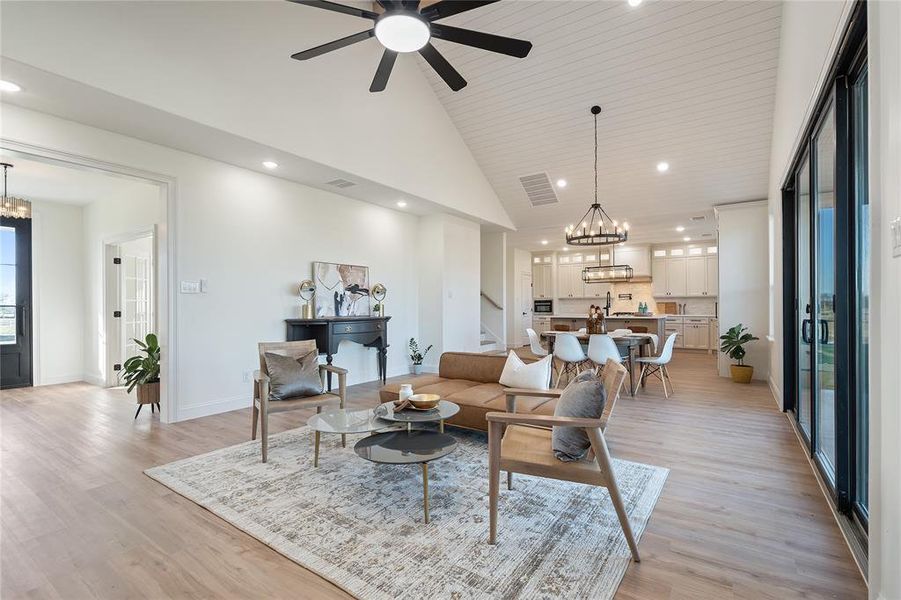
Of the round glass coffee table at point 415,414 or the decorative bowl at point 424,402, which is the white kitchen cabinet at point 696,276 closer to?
the round glass coffee table at point 415,414

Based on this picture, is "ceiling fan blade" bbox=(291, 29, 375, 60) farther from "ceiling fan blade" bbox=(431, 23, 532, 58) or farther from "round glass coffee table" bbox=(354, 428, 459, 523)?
"round glass coffee table" bbox=(354, 428, 459, 523)

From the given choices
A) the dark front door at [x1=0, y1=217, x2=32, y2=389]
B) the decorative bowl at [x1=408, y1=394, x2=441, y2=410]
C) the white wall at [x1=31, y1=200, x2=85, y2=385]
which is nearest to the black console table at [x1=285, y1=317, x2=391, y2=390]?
the decorative bowl at [x1=408, y1=394, x2=441, y2=410]

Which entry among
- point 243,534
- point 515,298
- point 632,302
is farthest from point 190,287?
point 632,302

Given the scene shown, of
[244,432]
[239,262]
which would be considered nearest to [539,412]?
[244,432]

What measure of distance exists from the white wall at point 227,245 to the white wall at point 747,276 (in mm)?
5676

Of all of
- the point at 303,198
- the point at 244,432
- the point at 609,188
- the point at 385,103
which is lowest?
the point at 244,432

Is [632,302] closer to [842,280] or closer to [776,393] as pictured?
[776,393]

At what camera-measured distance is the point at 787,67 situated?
12.5 feet

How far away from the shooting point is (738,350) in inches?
241

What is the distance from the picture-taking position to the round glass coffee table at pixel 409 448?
2.25m

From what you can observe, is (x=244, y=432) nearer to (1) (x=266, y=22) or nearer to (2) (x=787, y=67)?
(1) (x=266, y=22)

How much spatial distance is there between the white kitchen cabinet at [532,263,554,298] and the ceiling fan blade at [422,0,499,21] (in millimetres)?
10222

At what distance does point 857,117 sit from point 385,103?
15.6 feet

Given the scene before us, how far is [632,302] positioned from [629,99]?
6909 millimetres
